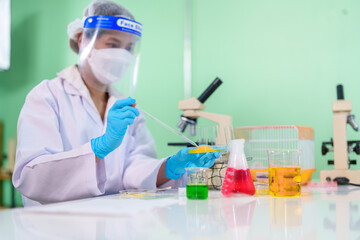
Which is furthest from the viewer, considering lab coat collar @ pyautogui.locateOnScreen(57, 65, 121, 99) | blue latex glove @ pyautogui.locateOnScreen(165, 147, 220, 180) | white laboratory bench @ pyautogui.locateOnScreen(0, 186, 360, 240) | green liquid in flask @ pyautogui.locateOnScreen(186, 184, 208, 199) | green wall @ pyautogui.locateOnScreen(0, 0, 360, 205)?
green wall @ pyautogui.locateOnScreen(0, 0, 360, 205)

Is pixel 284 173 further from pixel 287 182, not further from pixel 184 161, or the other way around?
pixel 184 161

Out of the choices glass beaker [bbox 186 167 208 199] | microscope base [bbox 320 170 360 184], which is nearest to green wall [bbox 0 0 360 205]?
microscope base [bbox 320 170 360 184]

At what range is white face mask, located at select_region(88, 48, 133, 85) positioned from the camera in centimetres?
148

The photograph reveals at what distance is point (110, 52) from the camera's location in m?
1.48

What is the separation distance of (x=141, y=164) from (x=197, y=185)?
530mm

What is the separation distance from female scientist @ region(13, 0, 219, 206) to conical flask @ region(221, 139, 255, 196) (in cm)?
7

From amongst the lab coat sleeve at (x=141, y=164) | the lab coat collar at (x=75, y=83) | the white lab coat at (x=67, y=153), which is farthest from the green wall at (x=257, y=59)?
the lab coat collar at (x=75, y=83)

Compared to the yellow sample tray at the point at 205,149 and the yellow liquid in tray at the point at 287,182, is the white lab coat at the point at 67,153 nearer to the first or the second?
the yellow sample tray at the point at 205,149

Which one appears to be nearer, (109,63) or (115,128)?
(115,128)

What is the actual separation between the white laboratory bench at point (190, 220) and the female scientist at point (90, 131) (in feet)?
1.02


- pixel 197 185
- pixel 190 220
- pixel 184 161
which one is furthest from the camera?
pixel 184 161

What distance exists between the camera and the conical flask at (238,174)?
1.19 metres

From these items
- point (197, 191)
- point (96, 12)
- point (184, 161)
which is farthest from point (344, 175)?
point (96, 12)

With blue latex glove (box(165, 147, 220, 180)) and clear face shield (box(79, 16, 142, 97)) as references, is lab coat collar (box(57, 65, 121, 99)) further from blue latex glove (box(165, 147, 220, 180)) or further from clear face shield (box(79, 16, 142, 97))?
blue latex glove (box(165, 147, 220, 180))
